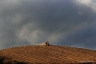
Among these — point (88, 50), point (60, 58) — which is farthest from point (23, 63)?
point (88, 50)

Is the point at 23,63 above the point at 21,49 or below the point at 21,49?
below

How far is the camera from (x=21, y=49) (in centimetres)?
1487

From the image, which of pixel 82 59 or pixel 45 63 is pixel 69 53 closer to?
pixel 82 59

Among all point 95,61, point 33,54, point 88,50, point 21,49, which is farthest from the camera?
point 88,50

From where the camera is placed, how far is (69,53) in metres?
14.4

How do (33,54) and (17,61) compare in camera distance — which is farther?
(33,54)

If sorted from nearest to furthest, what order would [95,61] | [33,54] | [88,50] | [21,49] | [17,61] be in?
[17,61]
[95,61]
[33,54]
[21,49]
[88,50]

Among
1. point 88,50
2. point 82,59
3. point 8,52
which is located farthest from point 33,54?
point 88,50

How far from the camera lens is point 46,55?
540 inches

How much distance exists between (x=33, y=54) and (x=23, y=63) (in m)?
1.88

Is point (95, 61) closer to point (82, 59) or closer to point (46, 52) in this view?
point (82, 59)

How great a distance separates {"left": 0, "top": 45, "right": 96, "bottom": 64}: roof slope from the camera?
502 inches

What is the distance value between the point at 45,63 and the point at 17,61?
142cm

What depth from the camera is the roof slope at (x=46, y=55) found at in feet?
41.9
